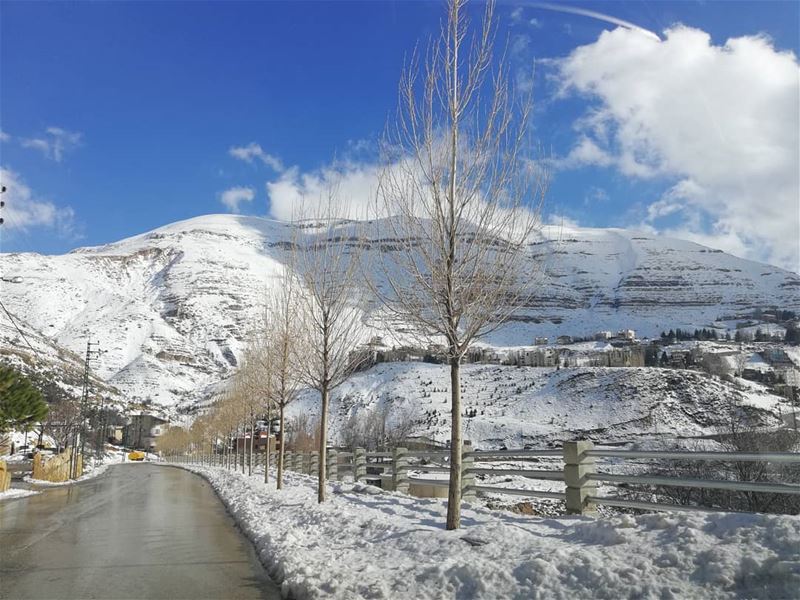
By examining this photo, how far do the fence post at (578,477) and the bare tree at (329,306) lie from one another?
26.2ft

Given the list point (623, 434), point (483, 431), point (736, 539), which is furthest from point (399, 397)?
point (736, 539)

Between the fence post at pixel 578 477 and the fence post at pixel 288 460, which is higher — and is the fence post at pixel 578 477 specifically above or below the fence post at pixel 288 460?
above

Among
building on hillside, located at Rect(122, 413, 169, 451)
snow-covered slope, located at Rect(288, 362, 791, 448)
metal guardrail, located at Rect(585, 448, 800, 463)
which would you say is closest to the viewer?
metal guardrail, located at Rect(585, 448, 800, 463)

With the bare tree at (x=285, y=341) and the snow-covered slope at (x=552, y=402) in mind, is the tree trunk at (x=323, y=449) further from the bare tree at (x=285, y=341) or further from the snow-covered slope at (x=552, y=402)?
the snow-covered slope at (x=552, y=402)

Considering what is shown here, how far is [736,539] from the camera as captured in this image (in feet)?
19.8

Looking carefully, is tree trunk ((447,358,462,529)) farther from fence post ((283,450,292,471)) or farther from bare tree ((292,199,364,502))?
fence post ((283,450,292,471))

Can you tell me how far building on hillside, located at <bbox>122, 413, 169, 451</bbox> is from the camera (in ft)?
595

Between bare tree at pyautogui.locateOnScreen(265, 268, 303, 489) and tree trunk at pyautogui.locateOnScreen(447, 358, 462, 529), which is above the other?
bare tree at pyautogui.locateOnScreen(265, 268, 303, 489)

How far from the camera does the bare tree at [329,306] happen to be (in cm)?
1791

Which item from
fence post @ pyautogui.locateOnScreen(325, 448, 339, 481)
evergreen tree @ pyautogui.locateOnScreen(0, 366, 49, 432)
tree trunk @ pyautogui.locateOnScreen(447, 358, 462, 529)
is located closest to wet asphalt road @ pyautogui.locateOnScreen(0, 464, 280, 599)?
tree trunk @ pyautogui.locateOnScreen(447, 358, 462, 529)

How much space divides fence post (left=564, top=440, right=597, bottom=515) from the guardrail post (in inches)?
326

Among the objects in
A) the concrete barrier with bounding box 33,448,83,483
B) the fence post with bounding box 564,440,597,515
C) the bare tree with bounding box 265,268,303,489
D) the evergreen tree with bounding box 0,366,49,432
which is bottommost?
the concrete barrier with bounding box 33,448,83,483

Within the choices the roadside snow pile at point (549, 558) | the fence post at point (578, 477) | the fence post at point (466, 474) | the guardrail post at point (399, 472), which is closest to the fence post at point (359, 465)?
the guardrail post at point (399, 472)

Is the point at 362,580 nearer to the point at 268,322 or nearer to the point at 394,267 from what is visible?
the point at 394,267
